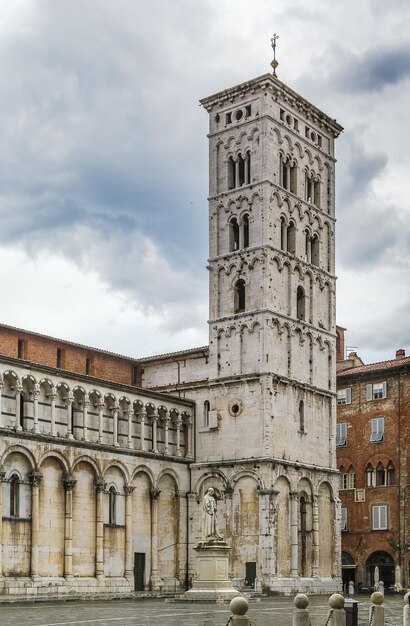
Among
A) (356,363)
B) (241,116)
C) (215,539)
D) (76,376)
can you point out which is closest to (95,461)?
(76,376)

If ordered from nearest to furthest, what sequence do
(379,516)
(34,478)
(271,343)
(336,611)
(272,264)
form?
(336,611) < (34,478) < (271,343) < (272,264) < (379,516)

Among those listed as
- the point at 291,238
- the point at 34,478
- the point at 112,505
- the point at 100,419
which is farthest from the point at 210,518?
the point at 291,238

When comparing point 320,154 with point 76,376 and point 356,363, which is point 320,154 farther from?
point 76,376

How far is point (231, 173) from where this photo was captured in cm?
5672

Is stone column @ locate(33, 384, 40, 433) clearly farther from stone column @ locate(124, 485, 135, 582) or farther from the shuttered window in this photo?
the shuttered window

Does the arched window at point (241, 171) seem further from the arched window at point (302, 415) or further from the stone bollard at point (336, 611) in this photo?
the stone bollard at point (336, 611)

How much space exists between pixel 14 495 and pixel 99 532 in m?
5.36

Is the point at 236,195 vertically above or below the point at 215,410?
above

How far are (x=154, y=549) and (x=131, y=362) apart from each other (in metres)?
12.1

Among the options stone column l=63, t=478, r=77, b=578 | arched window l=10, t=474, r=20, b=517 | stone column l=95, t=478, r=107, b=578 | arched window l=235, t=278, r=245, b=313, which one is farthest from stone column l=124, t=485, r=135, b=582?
arched window l=235, t=278, r=245, b=313

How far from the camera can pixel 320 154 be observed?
59.7 m

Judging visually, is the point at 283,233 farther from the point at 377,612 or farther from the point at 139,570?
the point at 377,612

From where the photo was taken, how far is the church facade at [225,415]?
45156 mm

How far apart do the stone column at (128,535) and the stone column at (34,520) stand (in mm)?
6325
